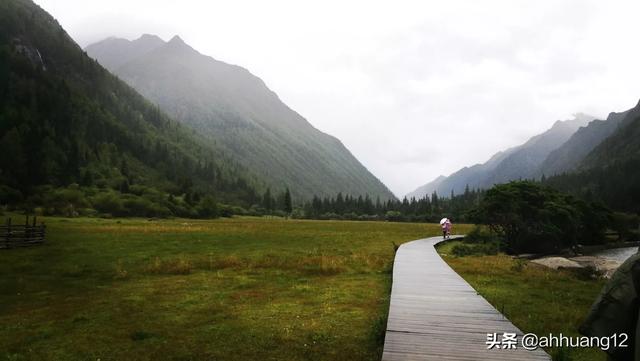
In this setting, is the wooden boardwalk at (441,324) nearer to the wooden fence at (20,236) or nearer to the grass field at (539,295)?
the grass field at (539,295)

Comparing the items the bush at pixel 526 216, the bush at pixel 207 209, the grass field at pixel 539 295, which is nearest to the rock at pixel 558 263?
the grass field at pixel 539 295

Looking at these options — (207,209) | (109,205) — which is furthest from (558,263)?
(207,209)

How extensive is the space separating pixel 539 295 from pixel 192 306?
18567 millimetres

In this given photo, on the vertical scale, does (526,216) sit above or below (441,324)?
above

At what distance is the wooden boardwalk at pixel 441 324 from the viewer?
432 inches

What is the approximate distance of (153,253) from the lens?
133 ft

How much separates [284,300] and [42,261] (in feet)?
83.6

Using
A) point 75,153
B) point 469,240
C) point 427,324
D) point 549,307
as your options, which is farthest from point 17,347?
point 75,153

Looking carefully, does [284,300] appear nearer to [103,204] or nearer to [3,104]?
[103,204]

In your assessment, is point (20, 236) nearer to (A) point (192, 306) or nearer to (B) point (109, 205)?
(A) point (192, 306)

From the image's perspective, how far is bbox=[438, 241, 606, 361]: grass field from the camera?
1702 centimetres

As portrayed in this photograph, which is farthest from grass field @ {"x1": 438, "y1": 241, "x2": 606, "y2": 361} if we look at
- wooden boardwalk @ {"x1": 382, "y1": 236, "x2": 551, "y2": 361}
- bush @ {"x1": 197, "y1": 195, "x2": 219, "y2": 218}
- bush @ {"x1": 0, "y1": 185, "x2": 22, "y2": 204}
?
bush @ {"x1": 197, "y1": 195, "x2": 219, "y2": 218}

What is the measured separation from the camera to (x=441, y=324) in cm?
1377

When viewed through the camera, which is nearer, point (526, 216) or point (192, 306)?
point (192, 306)
